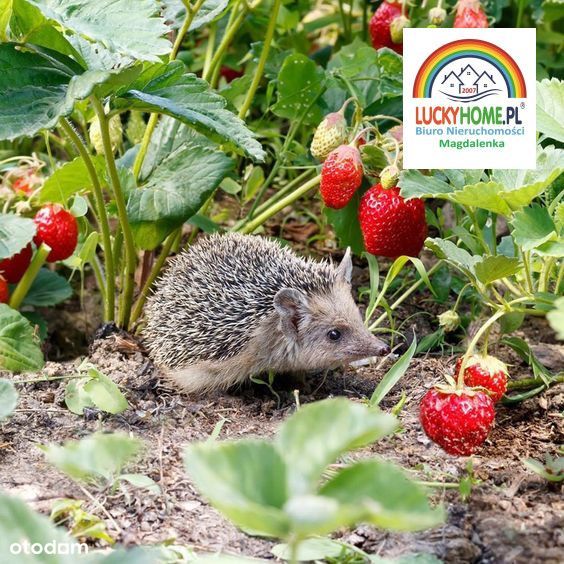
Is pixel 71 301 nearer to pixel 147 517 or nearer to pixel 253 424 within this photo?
pixel 253 424

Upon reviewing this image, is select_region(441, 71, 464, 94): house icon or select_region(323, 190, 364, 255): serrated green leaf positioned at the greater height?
select_region(441, 71, 464, 94): house icon

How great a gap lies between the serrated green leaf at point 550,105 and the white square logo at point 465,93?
0.03m

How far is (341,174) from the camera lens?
422cm

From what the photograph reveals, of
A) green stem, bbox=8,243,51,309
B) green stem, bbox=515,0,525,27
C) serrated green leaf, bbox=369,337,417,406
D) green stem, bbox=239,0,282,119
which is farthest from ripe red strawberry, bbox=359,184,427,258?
green stem, bbox=515,0,525,27

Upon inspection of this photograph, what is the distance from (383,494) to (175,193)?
2.64 m

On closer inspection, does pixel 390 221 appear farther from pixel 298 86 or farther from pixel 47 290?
pixel 47 290

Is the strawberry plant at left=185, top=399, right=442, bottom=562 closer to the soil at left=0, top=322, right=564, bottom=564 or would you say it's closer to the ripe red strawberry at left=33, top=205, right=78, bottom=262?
the soil at left=0, top=322, right=564, bottom=564

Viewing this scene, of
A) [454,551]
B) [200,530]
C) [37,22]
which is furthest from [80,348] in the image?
[454,551]

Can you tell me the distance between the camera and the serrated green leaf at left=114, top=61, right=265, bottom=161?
12.6ft

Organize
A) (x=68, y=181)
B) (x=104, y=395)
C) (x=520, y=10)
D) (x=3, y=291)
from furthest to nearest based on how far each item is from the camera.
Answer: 1. (x=520, y=10)
2. (x=3, y=291)
3. (x=68, y=181)
4. (x=104, y=395)

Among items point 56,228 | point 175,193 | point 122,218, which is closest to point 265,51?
point 175,193

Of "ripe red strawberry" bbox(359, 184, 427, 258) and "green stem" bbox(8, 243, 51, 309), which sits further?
"green stem" bbox(8, 243, 51, 309)

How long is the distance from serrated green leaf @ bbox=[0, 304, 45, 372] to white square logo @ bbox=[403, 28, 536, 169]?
Answer: 189 cm

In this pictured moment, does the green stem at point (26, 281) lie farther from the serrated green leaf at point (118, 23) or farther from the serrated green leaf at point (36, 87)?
the serrated green leaf at point (118, 23)
